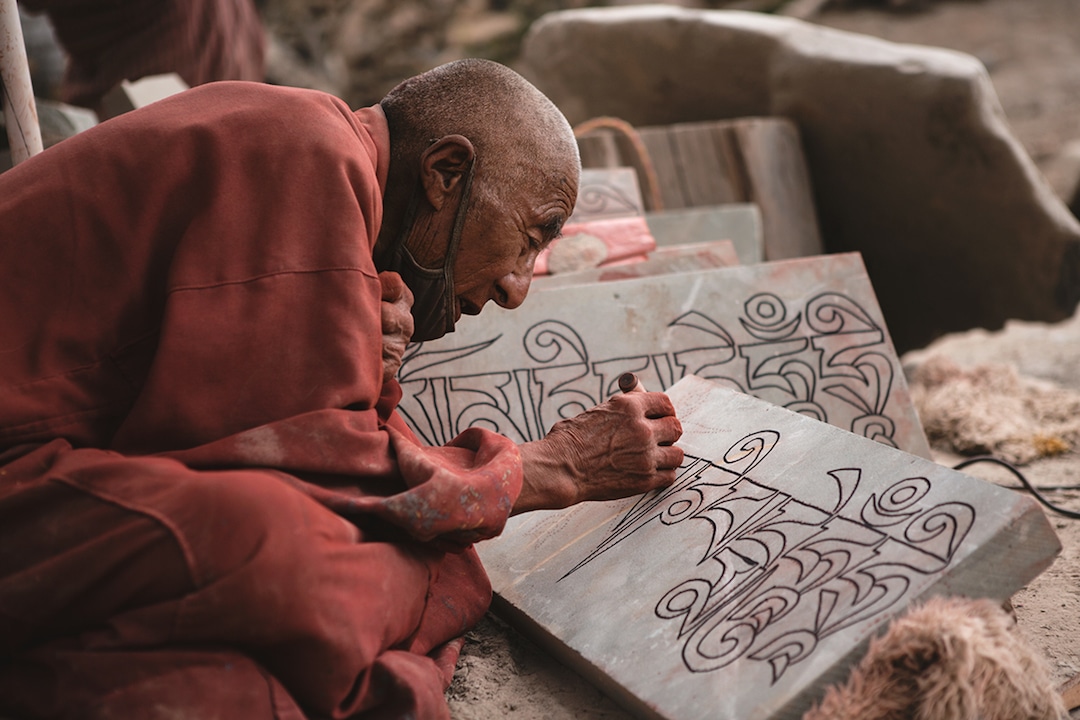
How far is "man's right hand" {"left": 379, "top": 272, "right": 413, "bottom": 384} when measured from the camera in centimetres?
208

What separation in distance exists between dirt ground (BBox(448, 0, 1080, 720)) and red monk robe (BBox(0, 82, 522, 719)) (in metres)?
0.17

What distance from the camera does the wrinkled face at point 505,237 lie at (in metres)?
2.24

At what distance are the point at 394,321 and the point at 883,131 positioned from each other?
3.39m

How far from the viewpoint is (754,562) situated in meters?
1.98

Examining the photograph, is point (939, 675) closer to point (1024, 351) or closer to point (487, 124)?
point (487, 124)

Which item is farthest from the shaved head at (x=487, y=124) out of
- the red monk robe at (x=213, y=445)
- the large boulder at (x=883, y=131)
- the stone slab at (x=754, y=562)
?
the large boulder at (x=883, y=131)

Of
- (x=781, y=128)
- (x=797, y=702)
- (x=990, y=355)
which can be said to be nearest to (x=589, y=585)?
(x=797, y=702)

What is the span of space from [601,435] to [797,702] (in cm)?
76

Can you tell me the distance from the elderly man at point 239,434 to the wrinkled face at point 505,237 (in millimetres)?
22

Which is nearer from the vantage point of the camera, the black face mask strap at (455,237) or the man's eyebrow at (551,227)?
the black face mask strap at (455,237)

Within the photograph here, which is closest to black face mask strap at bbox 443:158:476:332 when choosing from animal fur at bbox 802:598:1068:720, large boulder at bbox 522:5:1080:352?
animal fur at bbox 802:598:1068:720

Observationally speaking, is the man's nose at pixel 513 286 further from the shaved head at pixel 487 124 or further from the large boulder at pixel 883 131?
the large boulder at pixel 883 131

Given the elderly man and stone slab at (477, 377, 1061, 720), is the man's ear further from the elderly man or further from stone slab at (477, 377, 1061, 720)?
stone slab at (477, 377, 1061, 720)

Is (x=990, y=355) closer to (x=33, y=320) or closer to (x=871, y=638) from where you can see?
(x=871, y=638)
